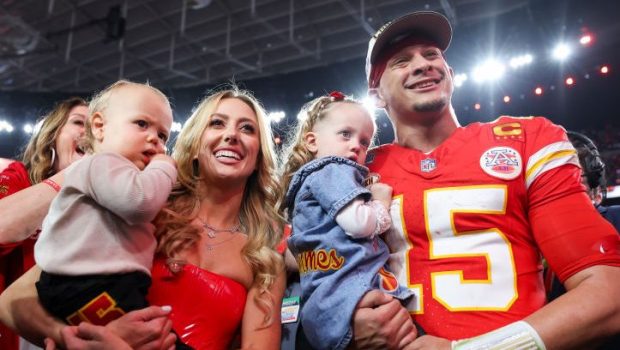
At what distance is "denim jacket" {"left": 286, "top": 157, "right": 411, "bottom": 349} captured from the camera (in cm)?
145

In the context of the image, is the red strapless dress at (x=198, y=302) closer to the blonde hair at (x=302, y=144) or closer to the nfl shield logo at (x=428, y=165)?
the blonde hair at (x=302, y=144)

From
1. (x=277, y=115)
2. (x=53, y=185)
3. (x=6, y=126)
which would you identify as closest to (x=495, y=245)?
(x=53, y=185)

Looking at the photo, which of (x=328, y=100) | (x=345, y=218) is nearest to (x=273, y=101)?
(x=328, y=100)

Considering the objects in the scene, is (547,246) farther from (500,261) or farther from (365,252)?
(365,252)

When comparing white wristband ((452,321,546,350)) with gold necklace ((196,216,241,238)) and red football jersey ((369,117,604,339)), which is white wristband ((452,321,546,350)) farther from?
gold necklace ((196,216,241,238))

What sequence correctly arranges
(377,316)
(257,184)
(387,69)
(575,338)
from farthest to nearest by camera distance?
(257,184) < (387,69) < (377,316) < (575,338)

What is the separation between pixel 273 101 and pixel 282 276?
9186 mm

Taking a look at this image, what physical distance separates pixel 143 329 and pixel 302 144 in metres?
1.12

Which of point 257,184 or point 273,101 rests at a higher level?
point 273,101

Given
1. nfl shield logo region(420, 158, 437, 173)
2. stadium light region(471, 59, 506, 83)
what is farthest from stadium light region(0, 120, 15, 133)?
nfl shield logo region(420, 158, 437, 173)

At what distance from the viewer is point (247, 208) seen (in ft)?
7.01

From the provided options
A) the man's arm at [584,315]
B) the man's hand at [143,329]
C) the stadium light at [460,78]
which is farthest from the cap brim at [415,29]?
the stadium light at [460,78]

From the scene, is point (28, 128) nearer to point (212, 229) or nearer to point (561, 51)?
point (212, 229)

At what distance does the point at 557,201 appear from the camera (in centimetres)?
147
